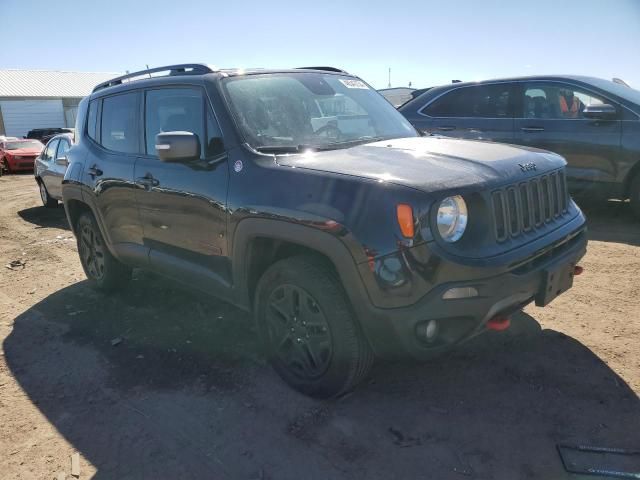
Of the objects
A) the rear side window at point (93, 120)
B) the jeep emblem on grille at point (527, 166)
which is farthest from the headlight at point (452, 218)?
the rear side window at point (93, 120)

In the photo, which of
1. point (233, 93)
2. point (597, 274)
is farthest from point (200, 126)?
point (597, 274)

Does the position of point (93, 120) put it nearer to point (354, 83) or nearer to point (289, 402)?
point (354, 83)

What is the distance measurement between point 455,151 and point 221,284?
67.2 inches

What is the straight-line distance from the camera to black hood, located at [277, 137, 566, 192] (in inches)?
103

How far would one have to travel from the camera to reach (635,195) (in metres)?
6.26

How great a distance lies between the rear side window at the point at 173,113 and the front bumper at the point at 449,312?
1.72 m

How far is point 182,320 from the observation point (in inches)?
175

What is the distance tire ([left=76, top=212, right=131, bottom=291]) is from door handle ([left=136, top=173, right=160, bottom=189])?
3.72ft

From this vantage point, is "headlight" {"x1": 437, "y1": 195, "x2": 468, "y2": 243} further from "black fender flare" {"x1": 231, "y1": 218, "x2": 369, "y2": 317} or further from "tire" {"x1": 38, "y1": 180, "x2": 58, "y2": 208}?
"tire" {"x1": 38, "y1": 180, "x2": 58, "y2": 208}

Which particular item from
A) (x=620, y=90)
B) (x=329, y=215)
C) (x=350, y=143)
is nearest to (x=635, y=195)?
(x=620, y=90)

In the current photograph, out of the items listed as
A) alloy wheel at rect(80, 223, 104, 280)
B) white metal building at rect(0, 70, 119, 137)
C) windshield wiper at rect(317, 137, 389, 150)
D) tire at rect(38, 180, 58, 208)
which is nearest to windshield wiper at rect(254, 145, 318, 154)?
windshield wiper at rect(317, 137, 389, 150)

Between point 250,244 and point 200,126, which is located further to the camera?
point 200,126

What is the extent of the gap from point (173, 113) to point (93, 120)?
153 cm

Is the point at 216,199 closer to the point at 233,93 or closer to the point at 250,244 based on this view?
the point at 250,244
